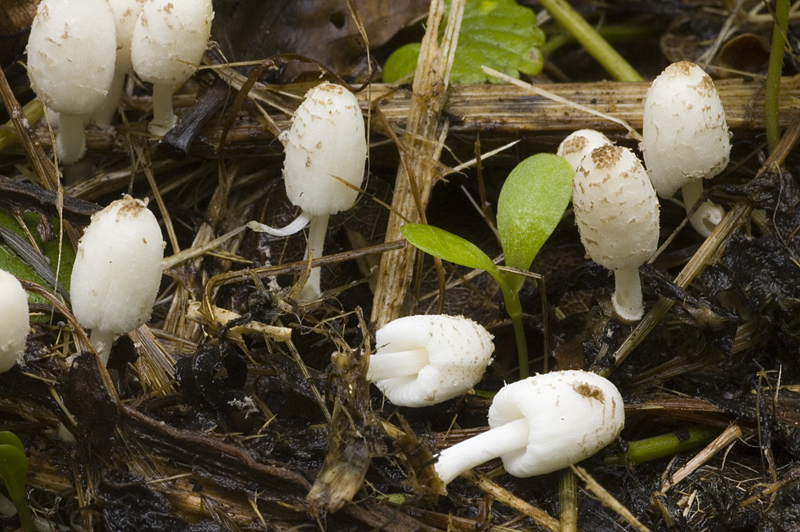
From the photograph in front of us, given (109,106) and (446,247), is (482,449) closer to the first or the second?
(446,247)

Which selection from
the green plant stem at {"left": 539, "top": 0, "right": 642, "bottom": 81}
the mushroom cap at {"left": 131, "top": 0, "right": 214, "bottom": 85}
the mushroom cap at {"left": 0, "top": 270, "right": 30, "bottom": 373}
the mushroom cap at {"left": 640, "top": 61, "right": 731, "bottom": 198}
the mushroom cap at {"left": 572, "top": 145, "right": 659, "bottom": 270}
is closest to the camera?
the mushroom cap at {"left": 0, "top": 270, "right": 30, "bottom": 373}

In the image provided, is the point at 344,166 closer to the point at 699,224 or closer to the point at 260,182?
the point at 260,182

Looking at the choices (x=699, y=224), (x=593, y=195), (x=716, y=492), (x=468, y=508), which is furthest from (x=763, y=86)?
(x=468, y=508)

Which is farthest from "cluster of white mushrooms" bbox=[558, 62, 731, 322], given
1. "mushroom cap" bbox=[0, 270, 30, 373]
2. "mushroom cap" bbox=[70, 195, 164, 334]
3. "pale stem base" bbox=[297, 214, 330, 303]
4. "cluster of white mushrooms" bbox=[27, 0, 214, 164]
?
"mushroom cap" bbox=[0, 270, 30, 373]

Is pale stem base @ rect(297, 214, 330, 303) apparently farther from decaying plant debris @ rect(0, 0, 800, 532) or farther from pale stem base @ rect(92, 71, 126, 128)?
pale stem base @ rect(92, 71, 126, 128)

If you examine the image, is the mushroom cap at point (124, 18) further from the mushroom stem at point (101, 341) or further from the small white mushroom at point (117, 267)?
the mushroom stem at point (101, 341)

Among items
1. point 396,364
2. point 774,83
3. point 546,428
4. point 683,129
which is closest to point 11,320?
point 396,364
